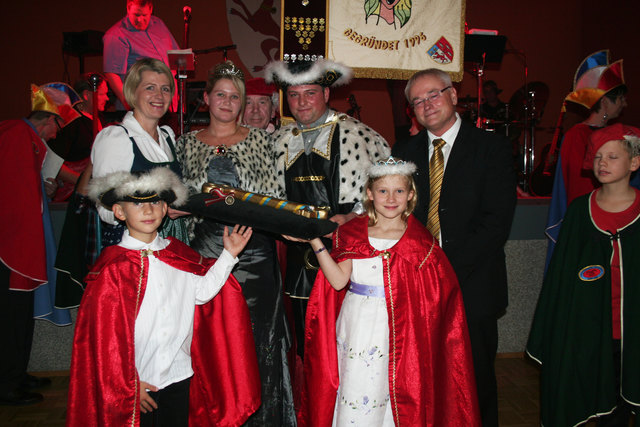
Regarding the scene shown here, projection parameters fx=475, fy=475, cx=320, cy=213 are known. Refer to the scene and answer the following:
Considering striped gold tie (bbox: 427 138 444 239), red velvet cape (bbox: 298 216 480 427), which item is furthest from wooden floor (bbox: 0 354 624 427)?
striped gold tie (bbox: 427 138 444 239)

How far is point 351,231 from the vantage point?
2496 millimetres

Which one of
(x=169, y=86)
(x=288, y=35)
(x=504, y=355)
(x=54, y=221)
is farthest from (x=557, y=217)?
(x=54, y=221)

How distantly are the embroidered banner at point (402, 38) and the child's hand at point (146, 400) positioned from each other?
275cm

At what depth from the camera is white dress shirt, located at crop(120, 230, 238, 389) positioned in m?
2.15

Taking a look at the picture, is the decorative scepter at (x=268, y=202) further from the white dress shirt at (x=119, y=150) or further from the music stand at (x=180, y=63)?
the music stand at (x=180, y=63)

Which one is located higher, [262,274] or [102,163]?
[102,163]

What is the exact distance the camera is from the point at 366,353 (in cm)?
238

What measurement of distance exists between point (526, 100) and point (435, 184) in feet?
17.8

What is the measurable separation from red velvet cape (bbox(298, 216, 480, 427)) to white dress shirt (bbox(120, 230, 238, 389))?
72 cm

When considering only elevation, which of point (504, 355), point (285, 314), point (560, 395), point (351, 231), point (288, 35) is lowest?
point (504, 355)

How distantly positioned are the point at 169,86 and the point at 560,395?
9.67 ft

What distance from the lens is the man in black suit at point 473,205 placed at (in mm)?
Answer: 2588

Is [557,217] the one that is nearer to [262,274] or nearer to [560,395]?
[560,395]

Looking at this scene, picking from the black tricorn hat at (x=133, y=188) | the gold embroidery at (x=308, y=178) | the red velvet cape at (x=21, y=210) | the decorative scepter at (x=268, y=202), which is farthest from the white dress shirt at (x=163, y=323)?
the red velvet cape at (x=21, y=210)
